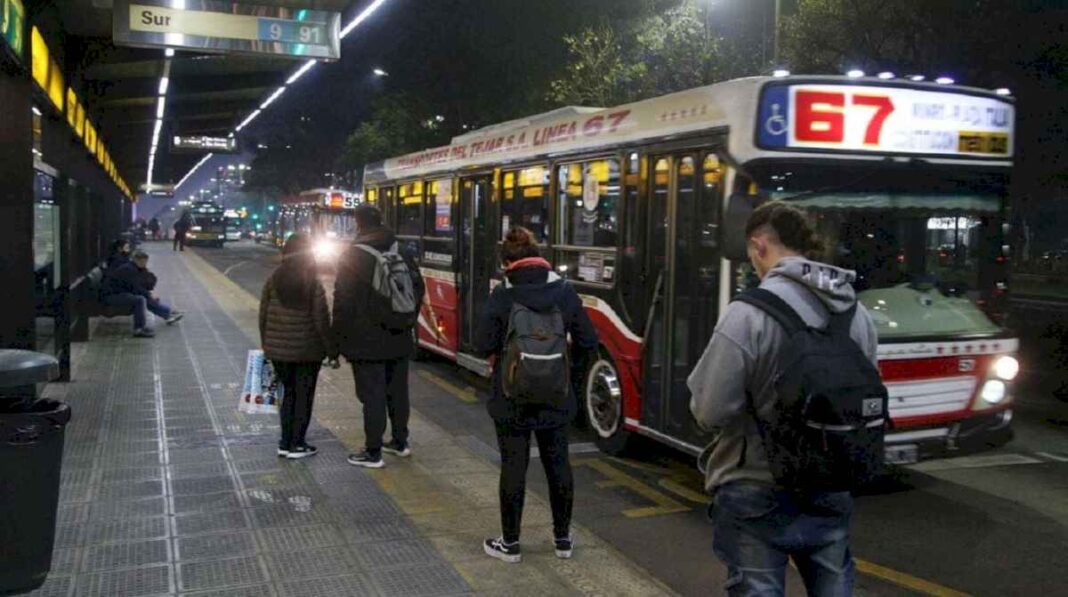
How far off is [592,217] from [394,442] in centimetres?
253

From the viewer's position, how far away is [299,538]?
5441mm

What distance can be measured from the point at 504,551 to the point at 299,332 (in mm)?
2619

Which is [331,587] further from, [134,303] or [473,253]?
[134,303]

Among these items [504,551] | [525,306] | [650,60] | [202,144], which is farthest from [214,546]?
[202,144]

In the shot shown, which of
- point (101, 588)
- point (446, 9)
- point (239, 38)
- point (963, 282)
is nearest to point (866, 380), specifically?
point (101, 588)

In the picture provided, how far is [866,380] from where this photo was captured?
110 inches

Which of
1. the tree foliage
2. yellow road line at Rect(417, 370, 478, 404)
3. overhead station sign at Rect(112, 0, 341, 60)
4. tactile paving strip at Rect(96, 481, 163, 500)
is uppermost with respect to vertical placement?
the tree foliage

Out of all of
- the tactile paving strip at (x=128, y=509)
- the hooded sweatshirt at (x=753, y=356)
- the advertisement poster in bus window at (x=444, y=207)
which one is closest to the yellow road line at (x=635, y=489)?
the tactile paving strip at (x=128, y=509)

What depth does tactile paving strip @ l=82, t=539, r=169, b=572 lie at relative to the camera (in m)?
5.00

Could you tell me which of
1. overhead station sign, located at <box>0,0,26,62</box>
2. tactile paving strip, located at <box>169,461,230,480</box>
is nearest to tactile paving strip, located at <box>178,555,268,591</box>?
tactile paving strip, located at <box>169,461,230,480</box>

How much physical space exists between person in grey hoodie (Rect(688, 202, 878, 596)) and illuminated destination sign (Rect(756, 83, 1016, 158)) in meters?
3.26

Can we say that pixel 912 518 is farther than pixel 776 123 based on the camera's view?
Yes

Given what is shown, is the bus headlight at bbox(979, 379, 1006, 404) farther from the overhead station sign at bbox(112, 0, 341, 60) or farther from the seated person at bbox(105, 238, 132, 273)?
the seated person at bbox(105, 238, 132, 273)

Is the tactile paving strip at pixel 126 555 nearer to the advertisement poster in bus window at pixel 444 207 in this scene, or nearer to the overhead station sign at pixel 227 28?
the overhead station sign at pixel 227 28
